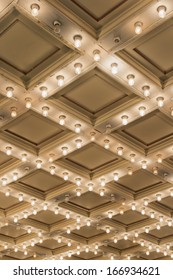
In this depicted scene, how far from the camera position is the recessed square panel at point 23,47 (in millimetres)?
7984

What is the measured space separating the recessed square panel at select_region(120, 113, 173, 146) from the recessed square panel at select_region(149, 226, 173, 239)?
630 centimetres

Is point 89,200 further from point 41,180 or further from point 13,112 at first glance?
point 13,112

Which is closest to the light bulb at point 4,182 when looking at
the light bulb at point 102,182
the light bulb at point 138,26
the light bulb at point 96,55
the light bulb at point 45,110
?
the light bulb at point 102,182

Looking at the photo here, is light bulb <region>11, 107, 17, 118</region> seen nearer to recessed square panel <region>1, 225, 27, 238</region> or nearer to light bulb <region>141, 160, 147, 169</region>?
light bulb <region>141, 160, 147, 169</region>

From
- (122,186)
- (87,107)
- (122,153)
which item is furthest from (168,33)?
(122,186)

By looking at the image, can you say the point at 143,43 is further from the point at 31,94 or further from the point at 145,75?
the point at 31,94

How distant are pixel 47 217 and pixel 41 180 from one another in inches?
118

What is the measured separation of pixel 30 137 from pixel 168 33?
15.1 ft

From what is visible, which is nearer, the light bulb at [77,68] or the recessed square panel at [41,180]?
the light bulb at [77,68]

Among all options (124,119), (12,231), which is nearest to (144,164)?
(124,119)

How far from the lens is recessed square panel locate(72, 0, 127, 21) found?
7492 mm

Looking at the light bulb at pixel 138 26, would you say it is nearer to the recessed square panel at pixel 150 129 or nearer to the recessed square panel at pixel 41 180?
the recessed square panel at pixel 150 129

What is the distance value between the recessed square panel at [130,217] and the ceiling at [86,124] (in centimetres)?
6

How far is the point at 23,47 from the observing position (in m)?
→ 8.34
